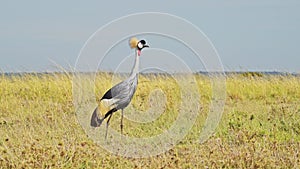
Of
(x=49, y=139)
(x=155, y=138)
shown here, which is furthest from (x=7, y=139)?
(x=155, y=138)

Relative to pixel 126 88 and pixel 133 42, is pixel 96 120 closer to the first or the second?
pixel 126 88

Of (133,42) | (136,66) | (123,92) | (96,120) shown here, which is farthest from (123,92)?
(96,120)

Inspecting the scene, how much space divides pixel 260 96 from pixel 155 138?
6145 mm

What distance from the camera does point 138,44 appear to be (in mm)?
6641

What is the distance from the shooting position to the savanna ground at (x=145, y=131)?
17.1 feet

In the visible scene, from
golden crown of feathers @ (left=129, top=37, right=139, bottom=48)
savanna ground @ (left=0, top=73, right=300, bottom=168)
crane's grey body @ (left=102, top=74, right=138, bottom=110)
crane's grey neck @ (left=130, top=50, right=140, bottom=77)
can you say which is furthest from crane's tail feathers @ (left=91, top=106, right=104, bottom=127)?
golden crown of feathers @ (left=129, top=37, right=139, bottom=48)

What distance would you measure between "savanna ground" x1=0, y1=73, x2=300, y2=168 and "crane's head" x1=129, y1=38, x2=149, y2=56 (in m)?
1.08

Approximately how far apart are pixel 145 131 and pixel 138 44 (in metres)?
1.23

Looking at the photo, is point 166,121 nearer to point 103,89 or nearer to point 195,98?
point 195,98

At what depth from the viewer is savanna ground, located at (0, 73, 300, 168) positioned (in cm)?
521

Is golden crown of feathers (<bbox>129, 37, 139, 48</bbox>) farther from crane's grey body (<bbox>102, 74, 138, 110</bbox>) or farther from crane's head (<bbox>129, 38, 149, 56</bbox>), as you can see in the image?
crane's grey body (<bbox>102, 74, 138, 110</bbox>)

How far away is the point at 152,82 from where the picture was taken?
486 inches

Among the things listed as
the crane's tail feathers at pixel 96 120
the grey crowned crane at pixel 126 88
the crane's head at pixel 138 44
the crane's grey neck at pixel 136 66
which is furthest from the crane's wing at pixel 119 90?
the crane's tail feathers at pixel 96 120

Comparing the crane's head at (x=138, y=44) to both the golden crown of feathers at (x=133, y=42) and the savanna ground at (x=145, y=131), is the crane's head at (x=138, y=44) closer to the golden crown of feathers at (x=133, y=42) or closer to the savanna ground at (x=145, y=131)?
the golden crown of feathers at (x=133, y=42)
